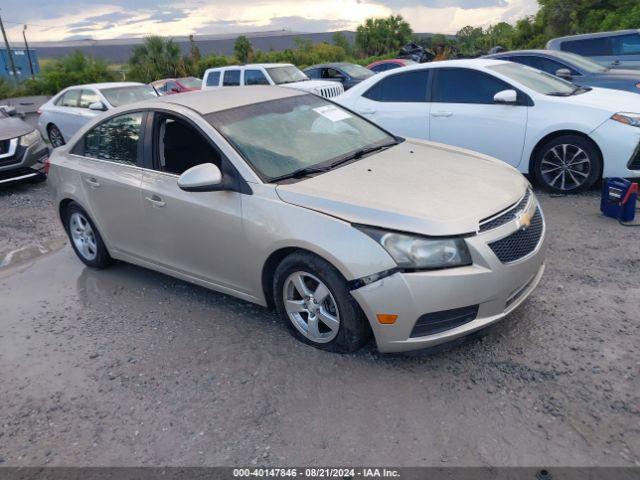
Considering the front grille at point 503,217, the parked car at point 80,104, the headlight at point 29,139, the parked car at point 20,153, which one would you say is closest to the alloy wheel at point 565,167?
the front grille at point 503,217

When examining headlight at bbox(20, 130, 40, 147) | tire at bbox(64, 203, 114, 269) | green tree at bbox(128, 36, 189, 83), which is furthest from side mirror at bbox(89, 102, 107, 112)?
green tree at bbox(128, 36, 189, 83)

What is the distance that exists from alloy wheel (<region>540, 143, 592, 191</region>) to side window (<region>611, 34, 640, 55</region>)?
731cm

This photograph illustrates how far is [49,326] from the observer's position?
14.4 feet

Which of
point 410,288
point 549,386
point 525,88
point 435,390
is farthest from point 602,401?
point 525,88

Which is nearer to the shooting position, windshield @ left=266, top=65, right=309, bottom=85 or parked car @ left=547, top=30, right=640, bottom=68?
parked car @ left=547, top=30, right=640, bottom=68

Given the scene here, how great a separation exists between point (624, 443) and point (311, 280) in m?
1.88

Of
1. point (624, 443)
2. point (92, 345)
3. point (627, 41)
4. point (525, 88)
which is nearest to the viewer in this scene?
point (624, 443)

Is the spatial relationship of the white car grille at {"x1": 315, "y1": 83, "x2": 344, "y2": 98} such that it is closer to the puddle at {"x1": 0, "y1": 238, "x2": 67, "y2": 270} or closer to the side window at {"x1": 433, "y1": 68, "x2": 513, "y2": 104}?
the side window at {"x1": 433, "y1": 68, "x2": 513, "y2": 104}

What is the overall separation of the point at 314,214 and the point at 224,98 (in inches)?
66.3

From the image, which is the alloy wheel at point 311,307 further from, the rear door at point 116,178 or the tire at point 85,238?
the tire at point 85,238

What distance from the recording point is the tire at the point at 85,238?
514cm

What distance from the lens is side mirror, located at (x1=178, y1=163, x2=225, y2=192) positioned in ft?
11.8

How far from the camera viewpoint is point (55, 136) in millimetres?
12867

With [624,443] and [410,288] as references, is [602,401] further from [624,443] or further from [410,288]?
[410,288]
